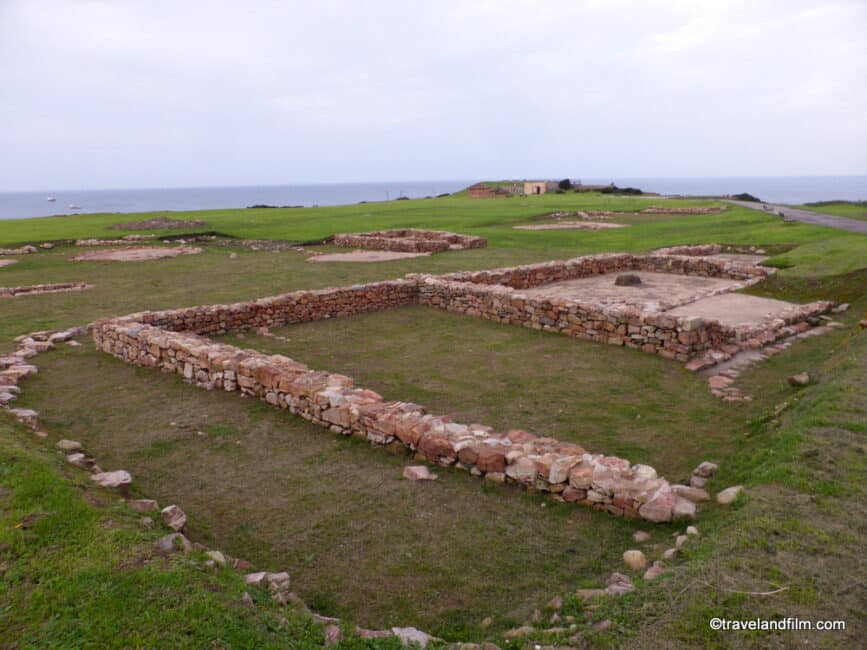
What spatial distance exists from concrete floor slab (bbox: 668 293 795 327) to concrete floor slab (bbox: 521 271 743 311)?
334 mm

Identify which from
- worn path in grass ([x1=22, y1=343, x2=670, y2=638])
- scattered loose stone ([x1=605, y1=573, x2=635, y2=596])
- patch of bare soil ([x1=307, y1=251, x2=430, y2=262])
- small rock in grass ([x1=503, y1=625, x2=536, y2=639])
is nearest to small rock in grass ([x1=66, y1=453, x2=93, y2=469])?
worn path in grass ([x1=22, y1=343, x2=670, y2=638])

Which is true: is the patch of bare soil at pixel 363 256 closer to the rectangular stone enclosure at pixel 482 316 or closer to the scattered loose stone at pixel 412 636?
the rectangular stone enclosure at pixel 482 316

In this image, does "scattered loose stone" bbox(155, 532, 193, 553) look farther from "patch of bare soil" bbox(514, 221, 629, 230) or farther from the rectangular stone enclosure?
"patch of bare soil" bbox(514, 221, 629, 230)

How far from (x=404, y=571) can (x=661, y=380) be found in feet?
21.7

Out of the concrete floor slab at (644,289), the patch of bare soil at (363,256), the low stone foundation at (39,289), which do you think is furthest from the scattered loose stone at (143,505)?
the patch of bare soil at (363,256)

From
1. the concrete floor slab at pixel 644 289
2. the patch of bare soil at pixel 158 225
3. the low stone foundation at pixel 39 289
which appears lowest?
the concrete floor slab at pixel 644 289

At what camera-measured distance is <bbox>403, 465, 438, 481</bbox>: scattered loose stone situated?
6.84 m

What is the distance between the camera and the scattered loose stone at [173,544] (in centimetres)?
488

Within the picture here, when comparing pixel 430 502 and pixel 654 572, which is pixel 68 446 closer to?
pixel 430 502

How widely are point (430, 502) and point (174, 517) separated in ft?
8.34

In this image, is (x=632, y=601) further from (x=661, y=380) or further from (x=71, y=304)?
(x=71, y=304)

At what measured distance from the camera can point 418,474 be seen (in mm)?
6875

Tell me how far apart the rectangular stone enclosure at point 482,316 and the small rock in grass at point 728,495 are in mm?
309

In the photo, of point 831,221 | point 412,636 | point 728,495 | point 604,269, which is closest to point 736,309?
point 604,269
